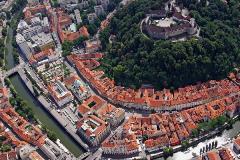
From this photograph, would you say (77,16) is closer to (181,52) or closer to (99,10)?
(99,10)

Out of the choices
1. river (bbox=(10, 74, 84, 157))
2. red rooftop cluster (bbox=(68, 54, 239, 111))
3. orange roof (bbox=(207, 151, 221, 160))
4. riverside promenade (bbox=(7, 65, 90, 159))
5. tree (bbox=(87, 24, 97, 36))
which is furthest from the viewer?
tree (bbox=(87, 24, 97, 36))

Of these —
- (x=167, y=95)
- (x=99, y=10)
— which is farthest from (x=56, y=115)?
(x=99, y=10)

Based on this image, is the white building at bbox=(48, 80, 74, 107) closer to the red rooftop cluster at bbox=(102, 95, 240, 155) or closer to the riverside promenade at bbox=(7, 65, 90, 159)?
the riverside promenade at bbox=(7, 65, 90, 159)

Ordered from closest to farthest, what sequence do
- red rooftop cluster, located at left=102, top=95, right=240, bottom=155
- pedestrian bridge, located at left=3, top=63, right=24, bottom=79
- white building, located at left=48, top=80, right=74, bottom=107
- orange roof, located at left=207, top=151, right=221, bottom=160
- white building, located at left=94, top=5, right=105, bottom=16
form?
1. orange roof, located at left=207, top=151, right=221, bottom=160
2. red rooftop cluster, located at left=102, top=95, right=240, bottom=155
3. white building, located at left=48, top=80, right=74, bottom=107
4. pedestrian bridge, located at left=3, top=63, right=24, bottom=79
5. white building, located at left=94, top=5, right=105, bottom=16

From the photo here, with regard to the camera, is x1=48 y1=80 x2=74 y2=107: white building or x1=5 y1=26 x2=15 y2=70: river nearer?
x1=48 y1=80 x2=74 y2=107: white building

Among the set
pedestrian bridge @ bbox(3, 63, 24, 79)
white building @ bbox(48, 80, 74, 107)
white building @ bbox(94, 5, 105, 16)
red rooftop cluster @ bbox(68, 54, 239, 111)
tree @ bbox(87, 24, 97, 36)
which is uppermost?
white building @ bbox(94, 5, 105, 16)

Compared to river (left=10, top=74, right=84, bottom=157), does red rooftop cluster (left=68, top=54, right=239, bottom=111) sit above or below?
above

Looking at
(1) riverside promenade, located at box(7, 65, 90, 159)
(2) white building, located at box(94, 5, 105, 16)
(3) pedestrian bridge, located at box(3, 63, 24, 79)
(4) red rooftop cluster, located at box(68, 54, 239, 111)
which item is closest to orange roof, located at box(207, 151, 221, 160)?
(4) red rooftop cluster, located at box(68, 54, 239, 111)
